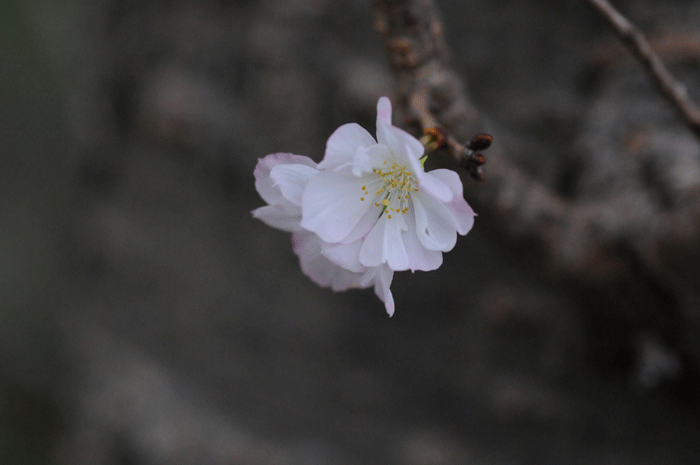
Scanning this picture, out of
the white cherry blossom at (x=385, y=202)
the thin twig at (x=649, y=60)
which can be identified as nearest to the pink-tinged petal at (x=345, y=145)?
the white cherry blossom at (x=385, y=202)

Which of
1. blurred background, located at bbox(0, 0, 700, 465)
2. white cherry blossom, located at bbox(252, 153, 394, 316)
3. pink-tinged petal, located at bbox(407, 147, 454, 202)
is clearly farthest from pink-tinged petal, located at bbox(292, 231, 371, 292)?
blurred background, located at bbox(0, 0, 700, 465)

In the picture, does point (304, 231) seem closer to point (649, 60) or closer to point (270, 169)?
point (270, 169)

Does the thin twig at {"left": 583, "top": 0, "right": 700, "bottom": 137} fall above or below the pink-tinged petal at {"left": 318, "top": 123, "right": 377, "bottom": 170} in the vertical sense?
above

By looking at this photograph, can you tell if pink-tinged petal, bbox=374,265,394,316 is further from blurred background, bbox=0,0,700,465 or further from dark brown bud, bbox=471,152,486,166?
blurred background, bbox=0,0,700,465

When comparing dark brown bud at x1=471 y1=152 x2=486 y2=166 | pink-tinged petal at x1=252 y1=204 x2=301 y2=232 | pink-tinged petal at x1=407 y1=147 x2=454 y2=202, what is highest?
dark brown bud at x1=471 y1=152 x2=486 y2=166

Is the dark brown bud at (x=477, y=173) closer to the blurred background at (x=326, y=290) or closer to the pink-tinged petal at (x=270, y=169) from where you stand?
the pink-tinged petal at (x=270, y=169)

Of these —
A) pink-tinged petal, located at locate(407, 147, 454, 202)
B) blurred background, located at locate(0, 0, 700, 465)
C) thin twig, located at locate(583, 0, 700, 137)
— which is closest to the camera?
pink-tinged petal, located at locate(407, 147, 454, 202)
